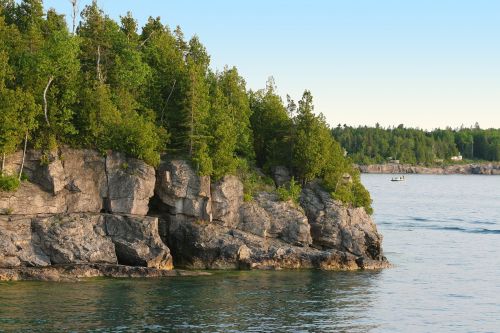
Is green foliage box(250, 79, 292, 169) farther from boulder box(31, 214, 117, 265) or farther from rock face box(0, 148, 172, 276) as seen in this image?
boulder box(31, 214, 117, 265)

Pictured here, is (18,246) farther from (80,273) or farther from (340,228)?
(340,228)

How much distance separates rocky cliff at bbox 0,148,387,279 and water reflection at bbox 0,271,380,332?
367cm

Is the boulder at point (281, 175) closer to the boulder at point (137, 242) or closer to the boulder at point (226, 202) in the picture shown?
the boulder at point (226, 202)

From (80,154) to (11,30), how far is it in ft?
45.3

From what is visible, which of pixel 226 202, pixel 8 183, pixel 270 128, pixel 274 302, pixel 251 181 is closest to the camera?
pixel 274 302

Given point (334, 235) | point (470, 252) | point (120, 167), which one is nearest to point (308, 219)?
point (334, 235)

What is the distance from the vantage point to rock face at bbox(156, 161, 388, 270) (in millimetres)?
68125

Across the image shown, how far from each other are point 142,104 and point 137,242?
58.5 ft

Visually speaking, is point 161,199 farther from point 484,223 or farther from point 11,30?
point 484,223

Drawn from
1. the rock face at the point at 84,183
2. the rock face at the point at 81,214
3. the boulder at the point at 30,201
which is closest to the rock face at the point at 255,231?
the rock face at the point at 81,214

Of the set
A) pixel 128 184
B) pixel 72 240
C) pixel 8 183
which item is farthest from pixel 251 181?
pixel 8 183

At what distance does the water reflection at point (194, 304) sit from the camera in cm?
4841

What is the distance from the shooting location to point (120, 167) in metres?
68.5

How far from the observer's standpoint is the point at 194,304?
178 ft
